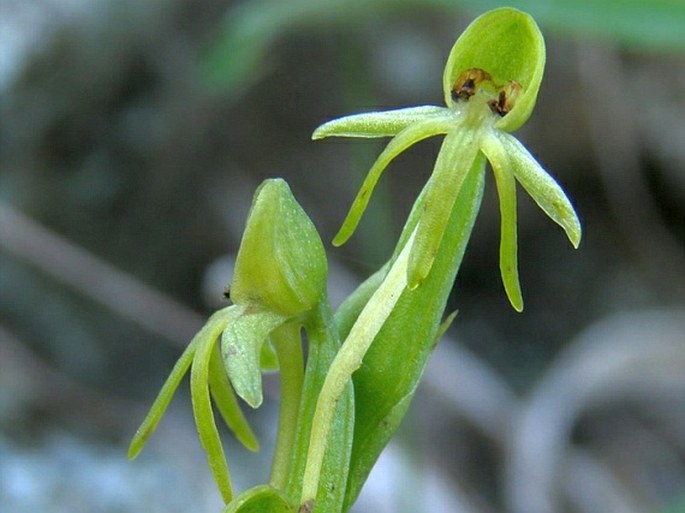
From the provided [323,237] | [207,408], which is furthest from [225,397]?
[323,237]

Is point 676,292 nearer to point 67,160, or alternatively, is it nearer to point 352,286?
point 352,286

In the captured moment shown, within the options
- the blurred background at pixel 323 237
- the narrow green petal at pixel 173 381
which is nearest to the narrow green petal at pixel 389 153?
the narrow green petal at pixel 173 381

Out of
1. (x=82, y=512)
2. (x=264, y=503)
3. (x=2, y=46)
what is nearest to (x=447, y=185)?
(x=264, y=503)

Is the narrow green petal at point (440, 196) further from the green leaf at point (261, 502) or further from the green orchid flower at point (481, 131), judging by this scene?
the green leaf at point (261, 502)

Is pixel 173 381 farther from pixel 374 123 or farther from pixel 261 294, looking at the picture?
pixel 374 123

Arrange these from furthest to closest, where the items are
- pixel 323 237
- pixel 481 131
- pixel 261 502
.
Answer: pixel 323 237 < pixel 481 131 < pixel 261 502

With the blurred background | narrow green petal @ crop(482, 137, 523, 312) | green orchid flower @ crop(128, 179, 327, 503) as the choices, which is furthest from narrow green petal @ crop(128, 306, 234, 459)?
the blurred background
